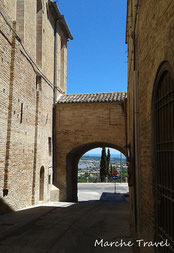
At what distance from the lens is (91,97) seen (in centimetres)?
1800

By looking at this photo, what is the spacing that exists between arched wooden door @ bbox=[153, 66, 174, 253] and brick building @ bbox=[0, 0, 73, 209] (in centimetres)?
708

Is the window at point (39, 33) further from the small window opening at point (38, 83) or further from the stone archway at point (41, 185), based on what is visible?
the stone archway at point (41, 185)

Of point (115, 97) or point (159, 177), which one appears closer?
point (159, 177)

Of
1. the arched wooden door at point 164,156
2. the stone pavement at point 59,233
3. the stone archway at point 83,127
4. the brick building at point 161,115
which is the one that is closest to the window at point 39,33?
the stone archway at point 83,127

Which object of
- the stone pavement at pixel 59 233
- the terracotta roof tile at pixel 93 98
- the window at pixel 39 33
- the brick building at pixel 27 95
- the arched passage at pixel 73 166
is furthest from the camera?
the arched passage at pixel 73 166

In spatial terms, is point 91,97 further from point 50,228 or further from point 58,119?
point 50,228

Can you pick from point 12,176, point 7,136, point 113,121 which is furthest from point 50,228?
point 113,121

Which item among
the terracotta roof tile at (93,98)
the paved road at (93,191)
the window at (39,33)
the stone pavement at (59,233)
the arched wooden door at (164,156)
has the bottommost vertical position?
the paved road at (93,191)

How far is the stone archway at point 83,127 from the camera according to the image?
16797mm

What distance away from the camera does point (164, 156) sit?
3713mm

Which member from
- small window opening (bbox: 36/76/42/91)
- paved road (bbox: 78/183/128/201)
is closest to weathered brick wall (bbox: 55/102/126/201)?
small window opening (bbox: 36/76/42/91)

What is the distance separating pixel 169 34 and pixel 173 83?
0.61m

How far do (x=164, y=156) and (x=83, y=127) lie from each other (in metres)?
13.5

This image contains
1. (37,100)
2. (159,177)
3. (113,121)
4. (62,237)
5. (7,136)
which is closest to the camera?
(159,177)
